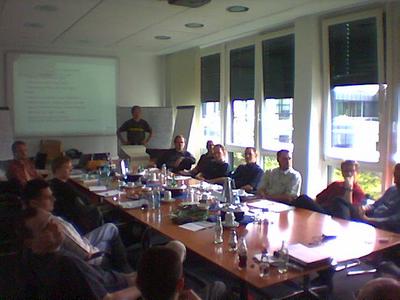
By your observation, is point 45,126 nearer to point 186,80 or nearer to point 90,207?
point 186,80

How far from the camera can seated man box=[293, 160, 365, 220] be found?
359 centimetres

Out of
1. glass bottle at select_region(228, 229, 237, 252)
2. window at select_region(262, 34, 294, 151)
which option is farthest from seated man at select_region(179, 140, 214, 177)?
glass bottle at select_region(228, 229, 237, 252)

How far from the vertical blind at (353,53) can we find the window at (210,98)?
271 centimetres

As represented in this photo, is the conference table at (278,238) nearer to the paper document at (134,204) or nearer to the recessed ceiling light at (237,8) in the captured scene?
the paper document at (134,204)

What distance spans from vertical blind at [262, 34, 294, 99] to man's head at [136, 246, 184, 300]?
4.37 metres

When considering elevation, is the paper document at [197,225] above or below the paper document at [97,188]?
below

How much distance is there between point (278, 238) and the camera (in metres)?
2.64

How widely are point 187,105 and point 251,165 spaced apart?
2972mm

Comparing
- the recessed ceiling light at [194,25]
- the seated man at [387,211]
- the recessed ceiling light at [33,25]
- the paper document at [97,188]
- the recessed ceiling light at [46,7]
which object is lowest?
the seated man at [387,211]

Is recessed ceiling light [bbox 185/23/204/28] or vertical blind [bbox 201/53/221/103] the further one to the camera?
vertical blind [bbox 201/53/221/103]

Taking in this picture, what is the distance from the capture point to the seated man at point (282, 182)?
172 inches

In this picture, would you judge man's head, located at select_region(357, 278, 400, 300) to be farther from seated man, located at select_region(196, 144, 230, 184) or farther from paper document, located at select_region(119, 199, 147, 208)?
seated man, located at select_region(196, 144, 230, 184)

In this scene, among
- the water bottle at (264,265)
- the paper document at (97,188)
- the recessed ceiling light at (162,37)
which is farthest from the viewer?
the recessed ceiling light at (162,37)

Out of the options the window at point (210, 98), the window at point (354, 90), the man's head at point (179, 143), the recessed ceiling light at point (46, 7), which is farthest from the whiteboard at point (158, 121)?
the window at point (354, 90)
